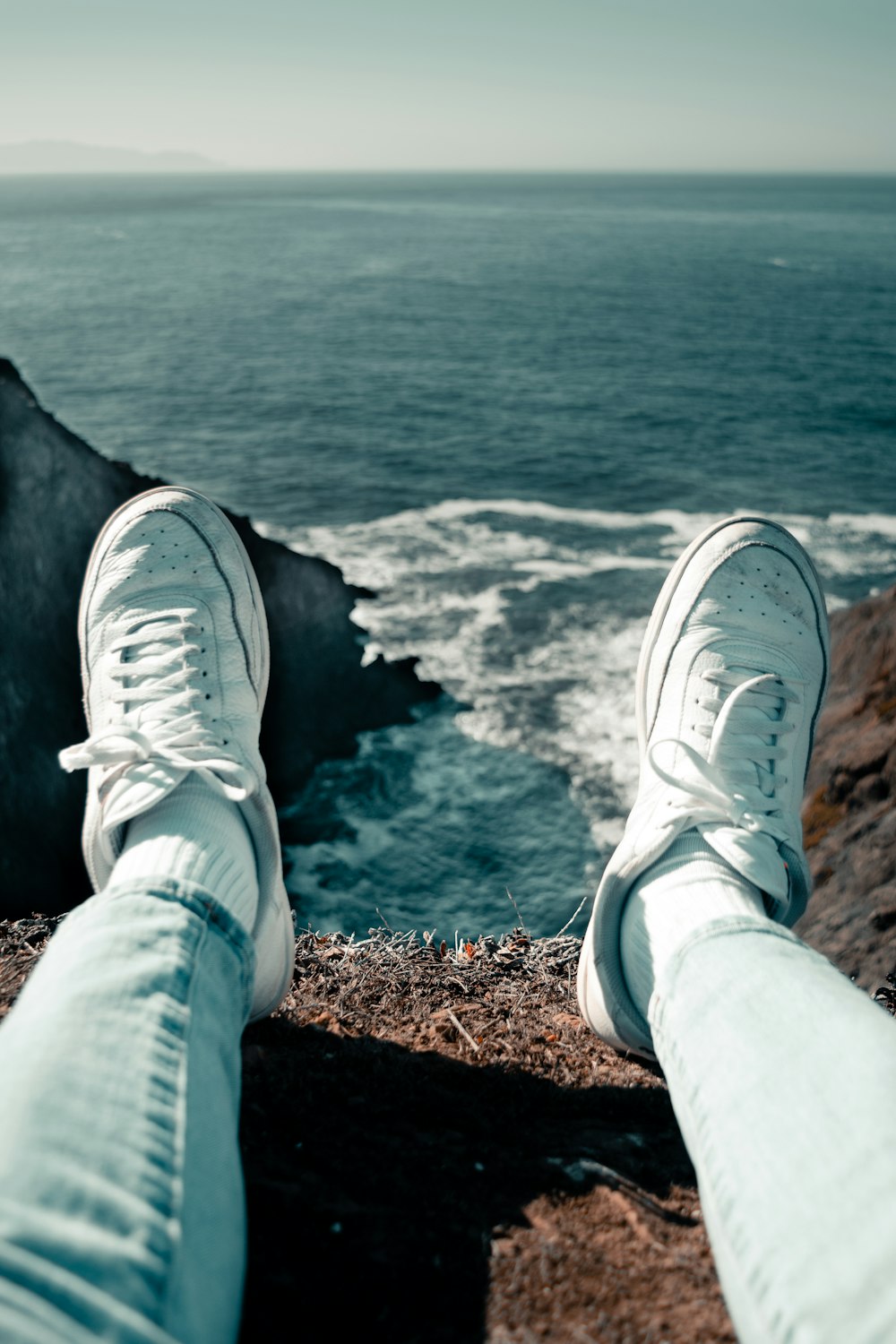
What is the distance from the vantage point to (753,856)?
2143 millimetres

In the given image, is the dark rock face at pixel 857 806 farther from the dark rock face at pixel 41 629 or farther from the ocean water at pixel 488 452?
the dark rock face at pixel 41 629

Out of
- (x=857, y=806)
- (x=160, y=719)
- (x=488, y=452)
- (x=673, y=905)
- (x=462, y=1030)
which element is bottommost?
(x=857, y=806)

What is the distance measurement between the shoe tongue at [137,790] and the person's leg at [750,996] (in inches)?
42.0

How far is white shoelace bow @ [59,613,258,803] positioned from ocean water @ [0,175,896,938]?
4.22 meters

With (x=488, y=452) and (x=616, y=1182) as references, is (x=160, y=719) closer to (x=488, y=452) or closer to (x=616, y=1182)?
(x=616, y=1182)

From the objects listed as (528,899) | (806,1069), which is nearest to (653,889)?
(806,1069)

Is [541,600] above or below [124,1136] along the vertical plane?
below

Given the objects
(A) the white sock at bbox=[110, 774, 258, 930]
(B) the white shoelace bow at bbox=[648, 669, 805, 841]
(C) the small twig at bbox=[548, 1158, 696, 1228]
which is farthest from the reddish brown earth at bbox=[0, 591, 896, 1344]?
(B) the white shoelace bow at bbox=[648, 669, 805, 841]

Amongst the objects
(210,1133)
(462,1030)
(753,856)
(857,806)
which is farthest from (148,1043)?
(857,806)

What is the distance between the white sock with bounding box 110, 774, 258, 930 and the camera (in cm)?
182

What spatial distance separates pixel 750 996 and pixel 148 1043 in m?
0.96

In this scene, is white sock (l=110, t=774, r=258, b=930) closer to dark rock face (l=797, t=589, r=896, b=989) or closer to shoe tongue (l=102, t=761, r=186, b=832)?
shoe tongue (l=102, t=761, r=186, b=832)

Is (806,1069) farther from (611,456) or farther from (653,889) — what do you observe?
(611,456)

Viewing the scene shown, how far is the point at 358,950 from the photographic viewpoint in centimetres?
271
